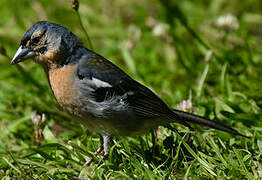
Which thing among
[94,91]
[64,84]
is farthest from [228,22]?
[64,84]

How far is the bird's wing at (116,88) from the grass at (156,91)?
29 centimetres

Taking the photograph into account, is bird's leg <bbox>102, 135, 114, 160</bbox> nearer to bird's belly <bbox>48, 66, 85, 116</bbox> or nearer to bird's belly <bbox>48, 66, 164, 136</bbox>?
bird's belly <bbox>48, 66, 164, 136</bbox>

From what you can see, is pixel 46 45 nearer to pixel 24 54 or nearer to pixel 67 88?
pixel 24 54

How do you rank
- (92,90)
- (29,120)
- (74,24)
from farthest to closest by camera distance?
(74,24) < (29,120) < (92,90)

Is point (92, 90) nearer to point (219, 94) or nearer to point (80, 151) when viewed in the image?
point (80, 151)

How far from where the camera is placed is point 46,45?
136 inches

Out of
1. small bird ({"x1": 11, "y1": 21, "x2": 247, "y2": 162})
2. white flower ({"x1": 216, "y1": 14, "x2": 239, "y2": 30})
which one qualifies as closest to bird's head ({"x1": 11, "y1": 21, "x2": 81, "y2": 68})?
small bird ({"x1": 11, "y1": 21, "x2": 247, "y2": 162})

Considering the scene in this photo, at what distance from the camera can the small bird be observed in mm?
3248

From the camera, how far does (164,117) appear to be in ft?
11.2

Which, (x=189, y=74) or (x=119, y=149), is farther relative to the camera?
(x=189, y=74)

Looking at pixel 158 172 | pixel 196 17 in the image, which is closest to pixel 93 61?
pixel 158 172

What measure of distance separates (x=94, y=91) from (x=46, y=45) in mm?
614

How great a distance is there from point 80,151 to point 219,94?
6.50 feet

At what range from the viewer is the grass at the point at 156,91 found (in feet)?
10.3
